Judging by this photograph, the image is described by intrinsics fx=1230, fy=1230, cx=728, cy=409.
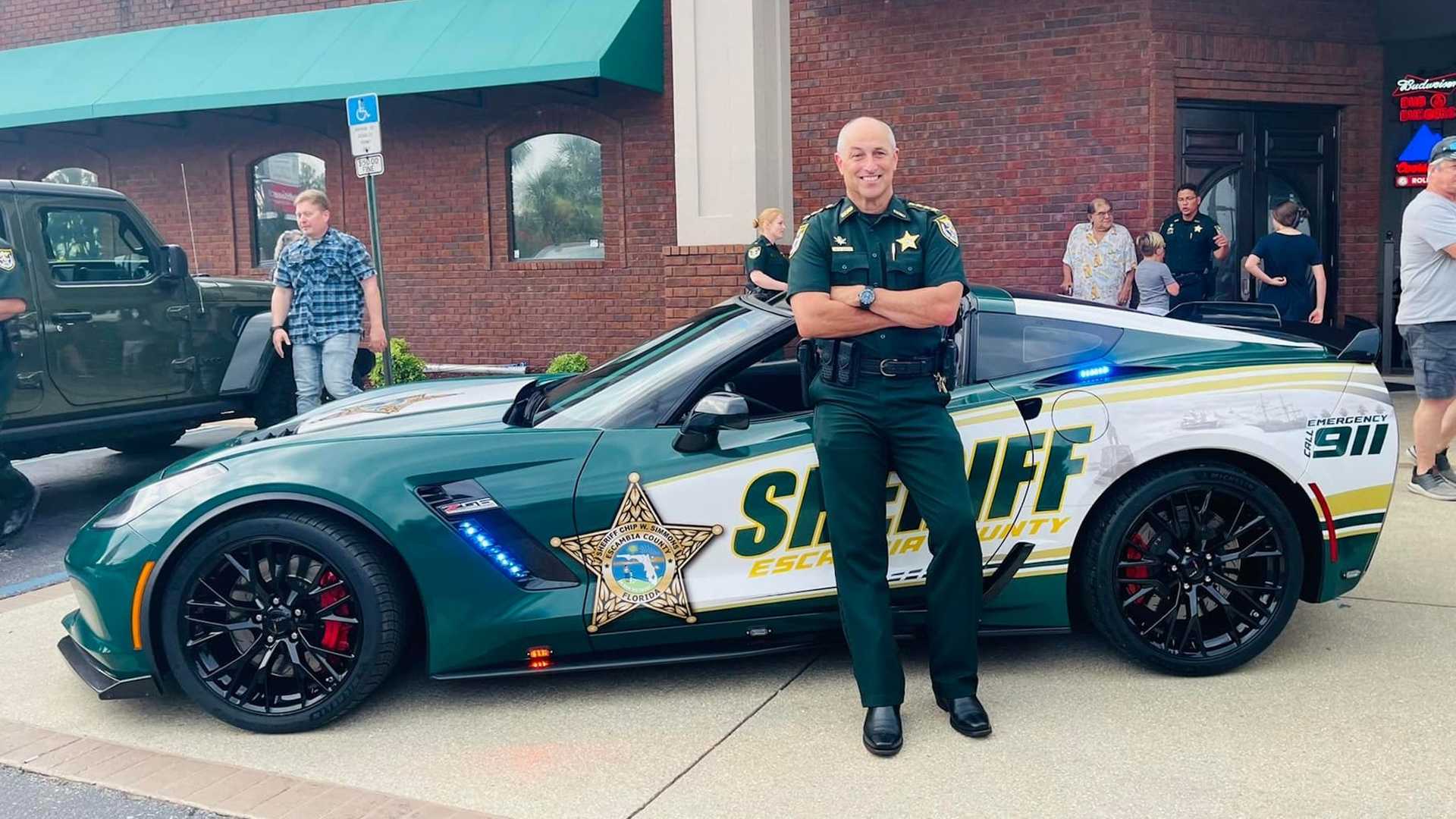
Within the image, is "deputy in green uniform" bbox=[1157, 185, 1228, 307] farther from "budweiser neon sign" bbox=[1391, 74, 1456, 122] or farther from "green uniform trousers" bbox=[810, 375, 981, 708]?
"green uniform trousers" bbox=[810, 375, 981, 708]

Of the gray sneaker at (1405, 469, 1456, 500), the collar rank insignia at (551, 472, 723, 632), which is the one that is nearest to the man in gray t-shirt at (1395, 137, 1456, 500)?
the gray sneaker at (1405, 469, 1456, 500)

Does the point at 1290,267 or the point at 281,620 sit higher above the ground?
the point at 1290,267

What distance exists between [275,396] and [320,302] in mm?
1066

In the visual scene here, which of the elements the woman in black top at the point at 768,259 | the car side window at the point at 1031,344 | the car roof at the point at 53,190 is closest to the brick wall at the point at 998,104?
the woman in black top at the point at 768,259

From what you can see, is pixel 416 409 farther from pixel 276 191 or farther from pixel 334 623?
pixel 276 191

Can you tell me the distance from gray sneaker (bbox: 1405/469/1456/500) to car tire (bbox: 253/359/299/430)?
677 cm

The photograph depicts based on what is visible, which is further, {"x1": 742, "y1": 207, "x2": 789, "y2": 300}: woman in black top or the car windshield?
{"x1": 742, "y1": 207, "x2": 789, "y2": 300}: woman in black top

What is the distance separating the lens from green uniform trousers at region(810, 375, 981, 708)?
3719 millimetres

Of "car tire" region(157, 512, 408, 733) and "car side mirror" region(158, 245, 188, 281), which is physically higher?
"car side mirror" region(158, 245, 188, 281)

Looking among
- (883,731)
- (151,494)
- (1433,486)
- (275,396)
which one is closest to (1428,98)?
(1433,486)

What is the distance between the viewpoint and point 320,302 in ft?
24.3

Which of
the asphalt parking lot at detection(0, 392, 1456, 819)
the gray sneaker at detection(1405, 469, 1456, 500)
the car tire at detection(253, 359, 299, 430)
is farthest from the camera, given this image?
the car tire at detection(253, 359, 299, 430)

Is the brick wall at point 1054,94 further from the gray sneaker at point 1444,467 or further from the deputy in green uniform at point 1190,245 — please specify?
the gray sneaker at point 1444,467

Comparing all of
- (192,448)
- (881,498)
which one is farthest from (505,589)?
(192,448)
